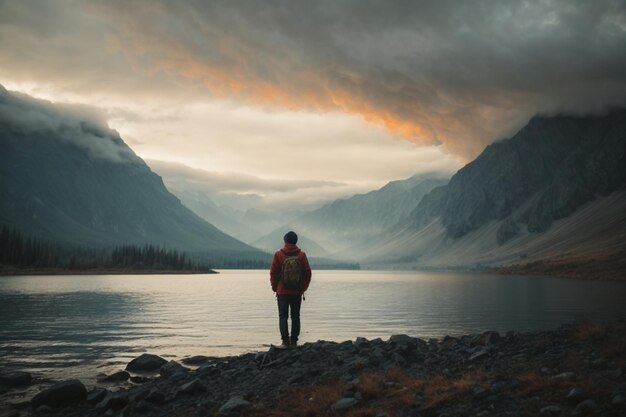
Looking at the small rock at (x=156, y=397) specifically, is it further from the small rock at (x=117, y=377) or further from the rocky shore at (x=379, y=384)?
the small rock at (x=117, y=377)

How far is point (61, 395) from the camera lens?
20.7 meters

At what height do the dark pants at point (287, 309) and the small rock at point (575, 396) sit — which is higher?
the dark pants at point (287, 309)

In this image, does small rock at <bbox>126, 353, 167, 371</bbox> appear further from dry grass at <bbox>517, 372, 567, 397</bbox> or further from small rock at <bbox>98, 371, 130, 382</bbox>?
dry grass at <bbox>517, 372, 567, 397</bbox>

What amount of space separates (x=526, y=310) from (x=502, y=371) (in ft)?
188

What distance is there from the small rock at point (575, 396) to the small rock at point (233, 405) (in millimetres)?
10520

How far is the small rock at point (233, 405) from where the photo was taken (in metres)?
17.0

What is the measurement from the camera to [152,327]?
50.8 metres

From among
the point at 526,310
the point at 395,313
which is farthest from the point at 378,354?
the point at 526,310

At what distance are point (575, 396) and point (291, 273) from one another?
13892 millimetres

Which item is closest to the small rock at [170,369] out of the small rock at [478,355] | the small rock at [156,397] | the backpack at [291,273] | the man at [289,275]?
the small rock at [156,397]

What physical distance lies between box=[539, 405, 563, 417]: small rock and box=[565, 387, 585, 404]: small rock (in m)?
0.77

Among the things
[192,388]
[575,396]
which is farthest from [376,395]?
[192,388]

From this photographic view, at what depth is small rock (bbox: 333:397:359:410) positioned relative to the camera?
621 inches

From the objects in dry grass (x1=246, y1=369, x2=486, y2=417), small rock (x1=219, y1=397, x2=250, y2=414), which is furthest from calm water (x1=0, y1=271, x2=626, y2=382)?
dry grass (x1=246, y1=369, x2=486, y2=417)
